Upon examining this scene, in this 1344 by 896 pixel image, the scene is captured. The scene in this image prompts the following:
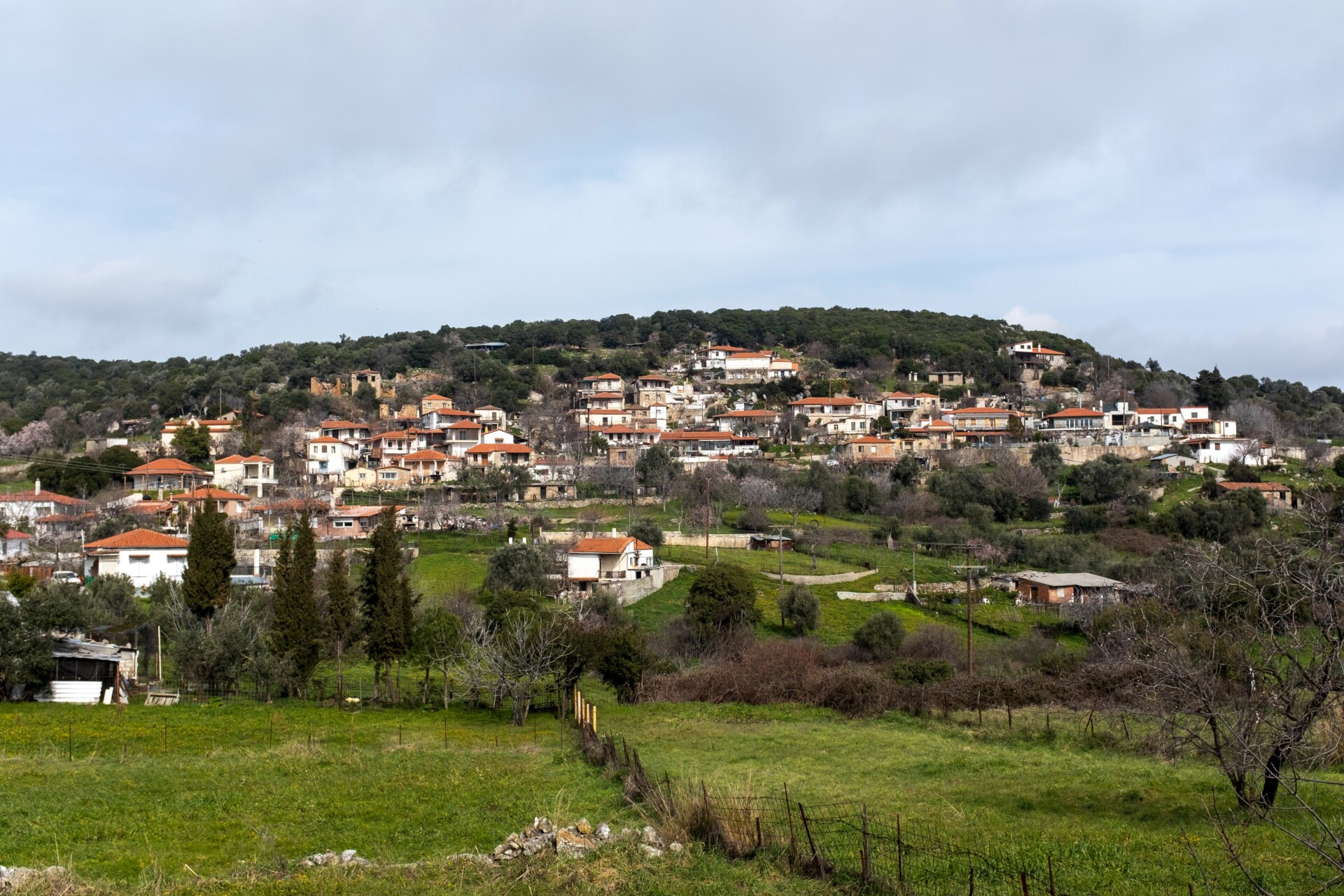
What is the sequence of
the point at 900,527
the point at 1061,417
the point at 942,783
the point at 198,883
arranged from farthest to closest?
the point at 1061,417
the point at 900,527
the point at 942,783
the point at 198,883

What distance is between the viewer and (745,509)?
190 ft

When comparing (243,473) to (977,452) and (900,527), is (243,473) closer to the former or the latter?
(900,527)

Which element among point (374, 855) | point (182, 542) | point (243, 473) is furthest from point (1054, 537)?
Result: point (243, 473)

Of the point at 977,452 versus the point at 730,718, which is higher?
the point at 977,452

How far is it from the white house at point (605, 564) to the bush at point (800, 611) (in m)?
7.12

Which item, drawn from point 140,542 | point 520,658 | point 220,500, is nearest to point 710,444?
point 220,500

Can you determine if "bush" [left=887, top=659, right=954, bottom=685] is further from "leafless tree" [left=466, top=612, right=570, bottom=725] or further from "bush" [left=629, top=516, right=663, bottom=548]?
"bush" [left=629, top=516, right=663, bottom=548]

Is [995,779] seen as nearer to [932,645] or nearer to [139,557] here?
[932,645]

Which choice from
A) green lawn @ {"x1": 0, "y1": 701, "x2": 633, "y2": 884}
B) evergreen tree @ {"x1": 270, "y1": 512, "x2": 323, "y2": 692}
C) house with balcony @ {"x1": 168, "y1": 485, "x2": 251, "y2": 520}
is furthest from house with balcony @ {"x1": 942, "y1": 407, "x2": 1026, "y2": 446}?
green lawn @ {"x1": 0, "y1": 701, "x2": 633, "y2": 884}

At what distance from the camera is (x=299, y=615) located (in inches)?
1049

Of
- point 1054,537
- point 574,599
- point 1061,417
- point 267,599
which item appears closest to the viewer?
point 267,599

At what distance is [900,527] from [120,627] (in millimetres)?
37328

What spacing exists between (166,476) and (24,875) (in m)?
61.4

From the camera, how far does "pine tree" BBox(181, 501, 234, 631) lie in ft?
92.9
